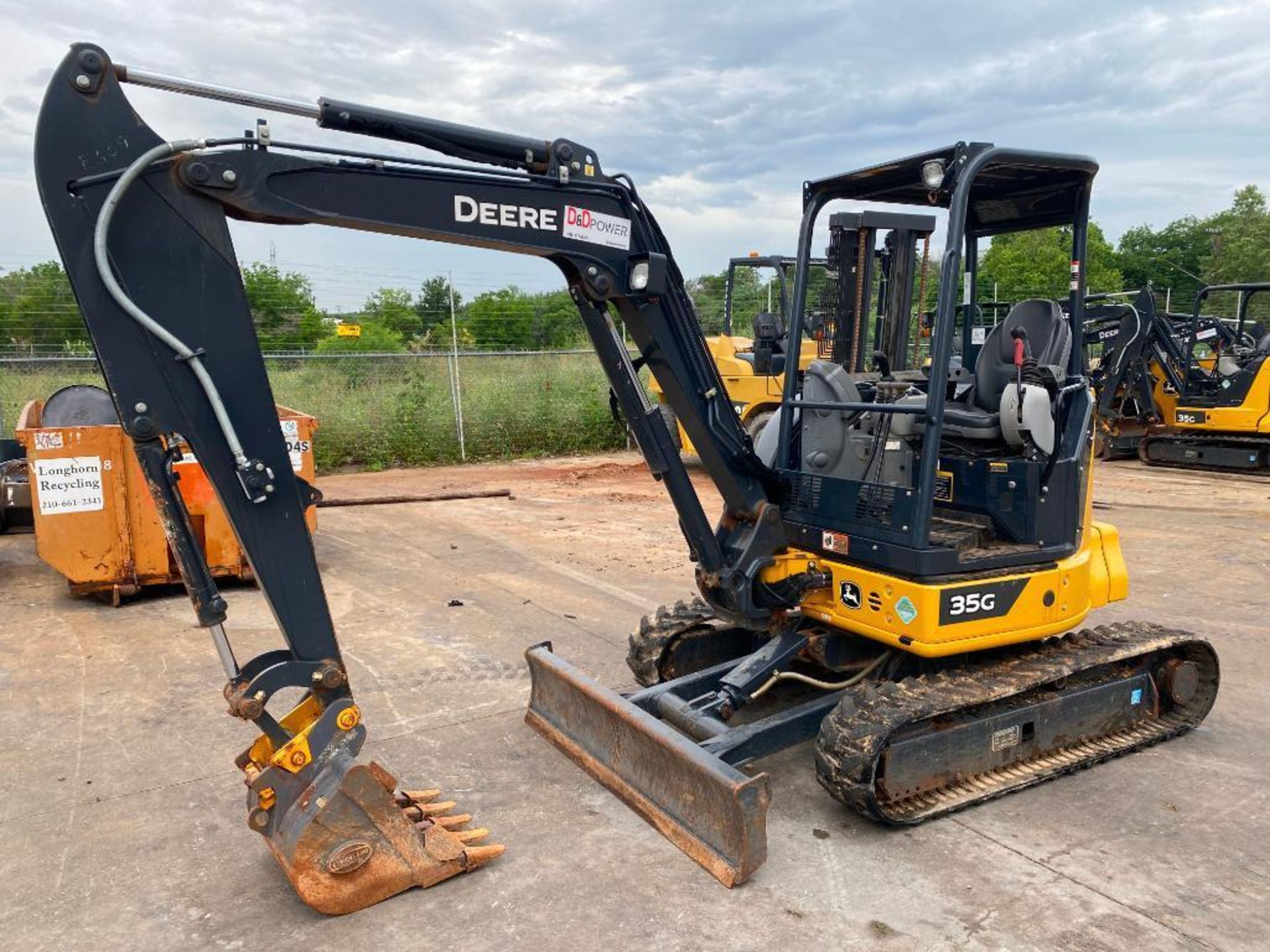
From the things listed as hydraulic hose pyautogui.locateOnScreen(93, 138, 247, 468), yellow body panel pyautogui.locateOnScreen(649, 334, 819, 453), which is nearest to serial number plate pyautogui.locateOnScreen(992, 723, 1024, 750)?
hydraulic hose pyautogui.locateOnScreen(93, 138, 247, 468)

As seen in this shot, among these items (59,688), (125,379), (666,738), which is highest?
(125,379)

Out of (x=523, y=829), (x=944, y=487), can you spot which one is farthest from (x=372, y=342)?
(x=523, y=829)

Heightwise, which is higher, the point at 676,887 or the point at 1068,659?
the point at 1068,659

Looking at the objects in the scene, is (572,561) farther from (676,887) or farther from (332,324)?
(332,324)

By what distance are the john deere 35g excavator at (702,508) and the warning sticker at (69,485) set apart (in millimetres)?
4535

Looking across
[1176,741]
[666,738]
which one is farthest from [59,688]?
[1176,741]

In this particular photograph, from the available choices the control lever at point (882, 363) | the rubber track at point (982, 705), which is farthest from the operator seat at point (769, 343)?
the rubber track at point (982, 705)

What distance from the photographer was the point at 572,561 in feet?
30.7

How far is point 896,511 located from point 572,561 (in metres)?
5.21

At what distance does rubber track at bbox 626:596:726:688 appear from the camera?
5.49 meters

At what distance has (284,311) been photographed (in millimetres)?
17781

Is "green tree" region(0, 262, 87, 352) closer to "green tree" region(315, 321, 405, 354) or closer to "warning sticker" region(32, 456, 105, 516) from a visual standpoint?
"green tree" region(315, 321, 405, 354)

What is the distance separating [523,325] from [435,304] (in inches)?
66.7

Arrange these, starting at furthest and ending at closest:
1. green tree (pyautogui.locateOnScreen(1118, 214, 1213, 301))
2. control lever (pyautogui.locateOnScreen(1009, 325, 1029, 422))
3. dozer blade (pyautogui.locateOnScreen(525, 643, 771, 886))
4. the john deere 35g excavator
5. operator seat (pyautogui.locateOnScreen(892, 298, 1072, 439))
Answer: green tree (pyautogui.locateOnScreen(1118, 214, 1213, 301)) < operator seat (pyautogui.locateOnScreen(892, 298, 1072, 439)) < control lever (pyautogui.locateOnScreen(1009, 325, 1029, 422)) < dozer blade (pyautogui.locateOnScreen(525, 643, 771, 886)) < the john deere 35g excavator
